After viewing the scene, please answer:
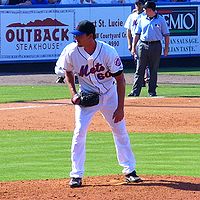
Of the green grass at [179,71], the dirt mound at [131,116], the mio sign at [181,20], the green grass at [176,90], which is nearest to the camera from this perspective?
the dirt mound at [131,116]

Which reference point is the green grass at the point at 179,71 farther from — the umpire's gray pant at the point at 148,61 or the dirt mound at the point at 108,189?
the dirt mound at the point at 108,189

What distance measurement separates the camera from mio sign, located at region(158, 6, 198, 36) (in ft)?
90.8

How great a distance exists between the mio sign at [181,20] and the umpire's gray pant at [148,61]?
8.31m

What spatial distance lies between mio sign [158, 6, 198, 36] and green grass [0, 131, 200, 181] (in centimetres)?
1418

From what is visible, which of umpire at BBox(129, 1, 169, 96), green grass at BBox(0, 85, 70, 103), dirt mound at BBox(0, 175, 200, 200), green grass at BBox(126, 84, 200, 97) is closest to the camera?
dirt mound at BBox(0, 175, 200, 200)

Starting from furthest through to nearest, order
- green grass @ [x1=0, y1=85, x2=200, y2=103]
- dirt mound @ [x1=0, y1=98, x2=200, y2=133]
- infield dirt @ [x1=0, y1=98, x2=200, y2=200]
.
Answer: green grass @ [x1=0, y1=85, x2=200, y2=103] → dirt mound @ [x1=0, y1=98, x2=200, y2=133] → infield dirt @ [x1=0, y1=98, x2=200, y2=200]

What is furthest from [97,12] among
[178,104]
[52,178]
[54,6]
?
[52,178]

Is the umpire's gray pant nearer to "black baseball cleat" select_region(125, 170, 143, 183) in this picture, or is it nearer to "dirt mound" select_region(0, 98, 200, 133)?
"dirt mound" select_region(0, 98, 200, 133)

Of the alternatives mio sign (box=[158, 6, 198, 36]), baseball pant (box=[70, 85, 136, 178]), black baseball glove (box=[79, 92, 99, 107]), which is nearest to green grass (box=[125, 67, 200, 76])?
mio sign (box=[158, 6, 198, 36])

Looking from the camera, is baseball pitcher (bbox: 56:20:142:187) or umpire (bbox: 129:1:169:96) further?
umpire (bbox: 129:1:169:96)

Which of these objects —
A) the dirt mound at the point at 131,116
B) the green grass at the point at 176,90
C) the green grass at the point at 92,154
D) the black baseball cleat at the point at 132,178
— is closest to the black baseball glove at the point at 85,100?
the black baseball cleat at the point at 132,178

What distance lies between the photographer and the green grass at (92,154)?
34.8 ft

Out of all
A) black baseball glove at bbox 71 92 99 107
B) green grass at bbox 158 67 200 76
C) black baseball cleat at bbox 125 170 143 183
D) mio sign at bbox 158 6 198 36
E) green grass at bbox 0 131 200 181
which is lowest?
green grass at bbox 158 67 200 76

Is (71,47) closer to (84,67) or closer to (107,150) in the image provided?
(84,67)
